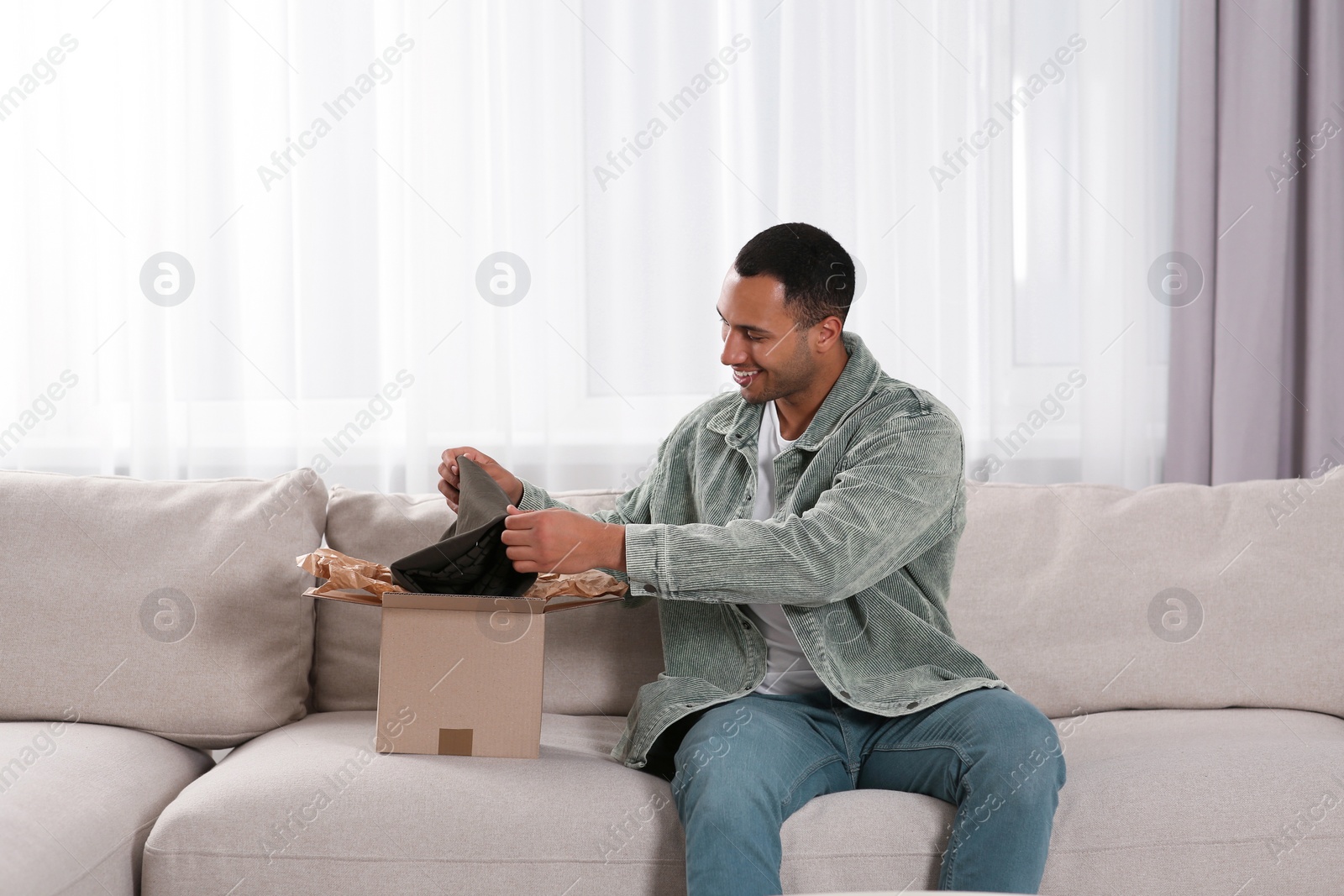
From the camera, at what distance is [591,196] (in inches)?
89.4

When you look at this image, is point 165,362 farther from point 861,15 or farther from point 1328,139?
point 1328,139

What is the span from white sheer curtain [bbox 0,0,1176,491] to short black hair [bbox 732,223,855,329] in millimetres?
747

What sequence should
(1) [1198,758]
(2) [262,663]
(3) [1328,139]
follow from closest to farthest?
(1) [1198,758], (2) [262,663], (3) [1328,139]

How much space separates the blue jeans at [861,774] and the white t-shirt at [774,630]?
0.02m

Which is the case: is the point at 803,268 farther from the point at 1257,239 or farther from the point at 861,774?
the point at 1257,239

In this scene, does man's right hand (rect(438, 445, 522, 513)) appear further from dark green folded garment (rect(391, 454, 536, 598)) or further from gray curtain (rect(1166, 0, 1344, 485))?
gray curtain (rect(1166, 0, 1344, 485))

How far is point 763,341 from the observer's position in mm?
1480

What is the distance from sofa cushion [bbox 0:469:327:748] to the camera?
1.61 meters

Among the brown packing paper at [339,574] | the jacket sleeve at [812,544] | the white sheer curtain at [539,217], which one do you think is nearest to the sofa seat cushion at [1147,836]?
the jacket sleeve at [812,544]

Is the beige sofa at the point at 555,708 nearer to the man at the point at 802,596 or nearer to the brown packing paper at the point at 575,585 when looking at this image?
the man at the point at 802,596

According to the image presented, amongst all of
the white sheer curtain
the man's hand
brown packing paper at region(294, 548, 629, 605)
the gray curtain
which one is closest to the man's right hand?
brown packing paper at region(294, 548, 629, 605)

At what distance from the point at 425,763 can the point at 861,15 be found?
5.83 ft

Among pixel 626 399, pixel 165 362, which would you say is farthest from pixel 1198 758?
pixel 165 362

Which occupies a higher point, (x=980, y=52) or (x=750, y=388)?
(x=980, y=52)
